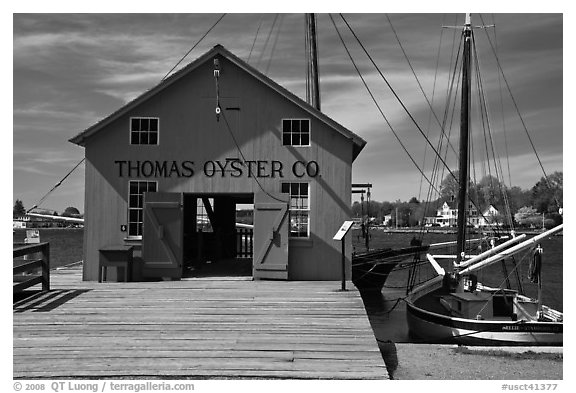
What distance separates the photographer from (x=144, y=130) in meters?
16.0

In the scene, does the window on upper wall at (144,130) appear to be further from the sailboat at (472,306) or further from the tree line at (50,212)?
the sailboat at (472,306)

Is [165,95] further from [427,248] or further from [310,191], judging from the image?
[427,248]

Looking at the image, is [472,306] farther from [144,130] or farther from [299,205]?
[144,130]

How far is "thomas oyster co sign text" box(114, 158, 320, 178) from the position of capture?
52.0 feet

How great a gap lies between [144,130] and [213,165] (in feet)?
6.91

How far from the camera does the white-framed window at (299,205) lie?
52.3 feet

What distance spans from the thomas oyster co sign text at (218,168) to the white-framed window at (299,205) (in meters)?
0.35

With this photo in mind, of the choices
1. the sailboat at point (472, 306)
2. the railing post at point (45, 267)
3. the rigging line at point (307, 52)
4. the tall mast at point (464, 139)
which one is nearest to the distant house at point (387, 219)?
the tall mast at point (464, 139)

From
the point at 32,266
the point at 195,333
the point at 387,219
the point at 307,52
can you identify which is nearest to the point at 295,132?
the point at 307,52

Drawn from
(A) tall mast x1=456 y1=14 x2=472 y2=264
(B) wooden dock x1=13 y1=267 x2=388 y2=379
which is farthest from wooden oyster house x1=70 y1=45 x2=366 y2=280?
(A) tall mast x1=456 y1=14 x2=472 y2=264

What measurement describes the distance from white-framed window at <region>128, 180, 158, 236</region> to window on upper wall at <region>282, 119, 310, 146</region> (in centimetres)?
375

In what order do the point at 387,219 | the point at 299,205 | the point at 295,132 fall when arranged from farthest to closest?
the point at 387,219 → the point at 299,205 → the point at 295,132

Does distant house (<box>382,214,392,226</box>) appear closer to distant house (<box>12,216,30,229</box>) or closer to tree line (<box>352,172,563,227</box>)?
tree line (<box>352,172,563,227</box>)
